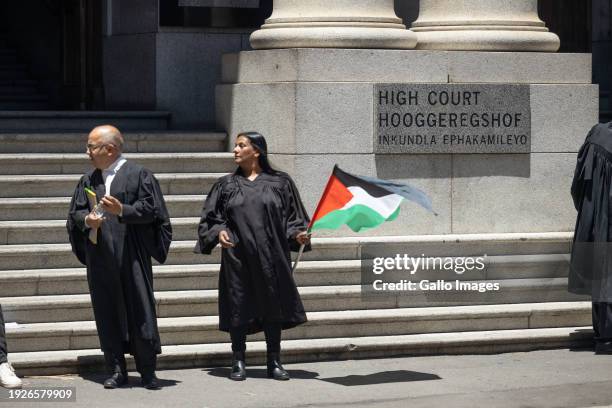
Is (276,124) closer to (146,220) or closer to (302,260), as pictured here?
(302,260)

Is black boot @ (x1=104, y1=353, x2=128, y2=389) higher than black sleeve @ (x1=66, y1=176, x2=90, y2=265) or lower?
lower

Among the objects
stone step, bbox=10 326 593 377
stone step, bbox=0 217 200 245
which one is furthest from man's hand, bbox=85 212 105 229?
stone step, bbox=0 217 200 245

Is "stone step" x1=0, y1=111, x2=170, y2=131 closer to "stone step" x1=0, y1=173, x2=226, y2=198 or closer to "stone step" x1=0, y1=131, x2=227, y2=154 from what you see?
"stone step" x1=0, y1=131, x2=227, y2=154

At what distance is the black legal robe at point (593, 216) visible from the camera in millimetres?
13039

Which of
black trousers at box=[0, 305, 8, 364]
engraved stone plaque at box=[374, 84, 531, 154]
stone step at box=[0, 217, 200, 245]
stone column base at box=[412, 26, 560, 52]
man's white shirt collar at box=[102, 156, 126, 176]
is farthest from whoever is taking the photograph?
stone column base at box=[412, 26, 560, 52]

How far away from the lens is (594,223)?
13.2 m

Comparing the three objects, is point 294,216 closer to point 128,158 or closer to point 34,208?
point 34,208

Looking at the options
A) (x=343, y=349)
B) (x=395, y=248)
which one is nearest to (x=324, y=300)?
(x=343, y=349)

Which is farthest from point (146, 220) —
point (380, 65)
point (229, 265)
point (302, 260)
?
point (380, 65)

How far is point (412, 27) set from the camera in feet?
49.5

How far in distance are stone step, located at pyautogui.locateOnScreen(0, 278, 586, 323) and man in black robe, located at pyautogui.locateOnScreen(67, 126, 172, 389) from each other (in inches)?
42.6

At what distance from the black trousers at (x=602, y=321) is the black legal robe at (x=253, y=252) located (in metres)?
2.87

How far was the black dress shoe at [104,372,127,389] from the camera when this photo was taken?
1074 centimetres

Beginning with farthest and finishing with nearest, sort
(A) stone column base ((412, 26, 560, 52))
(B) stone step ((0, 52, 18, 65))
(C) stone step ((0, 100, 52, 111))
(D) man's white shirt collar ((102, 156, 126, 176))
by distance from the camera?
(B) stone step ((0, 52, 18, 65)) < (C) stone step ((0, 100, 52, 111)) < (A) stone column base ((412, 26, 560, 52)) < (D) man's white shirt collar ((102, 156, 126, 176))
